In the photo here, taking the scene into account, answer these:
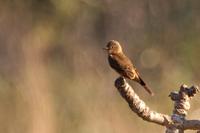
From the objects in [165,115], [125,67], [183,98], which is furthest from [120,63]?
[165,115]

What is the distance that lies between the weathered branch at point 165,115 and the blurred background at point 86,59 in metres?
3.51

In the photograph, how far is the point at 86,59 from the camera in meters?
8.38

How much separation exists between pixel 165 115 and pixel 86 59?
20.3ft

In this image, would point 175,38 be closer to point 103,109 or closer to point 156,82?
point 156,82

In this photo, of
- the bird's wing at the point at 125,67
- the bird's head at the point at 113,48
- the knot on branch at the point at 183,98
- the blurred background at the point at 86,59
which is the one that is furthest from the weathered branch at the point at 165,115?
the blurred background at the point at 86,59

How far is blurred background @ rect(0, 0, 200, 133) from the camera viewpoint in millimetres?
6559

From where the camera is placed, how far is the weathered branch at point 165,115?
2.12m

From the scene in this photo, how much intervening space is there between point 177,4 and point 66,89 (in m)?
2.90

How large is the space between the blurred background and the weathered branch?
138 inches

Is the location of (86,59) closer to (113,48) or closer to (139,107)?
(113,48)

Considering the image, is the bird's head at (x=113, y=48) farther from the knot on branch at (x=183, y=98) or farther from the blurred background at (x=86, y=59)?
the blurred background at (x=86, y=59)

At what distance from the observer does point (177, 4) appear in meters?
10.4

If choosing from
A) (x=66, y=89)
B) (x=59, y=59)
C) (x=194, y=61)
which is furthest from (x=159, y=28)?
(x=66, y=89)

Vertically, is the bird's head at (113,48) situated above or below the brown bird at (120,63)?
above
